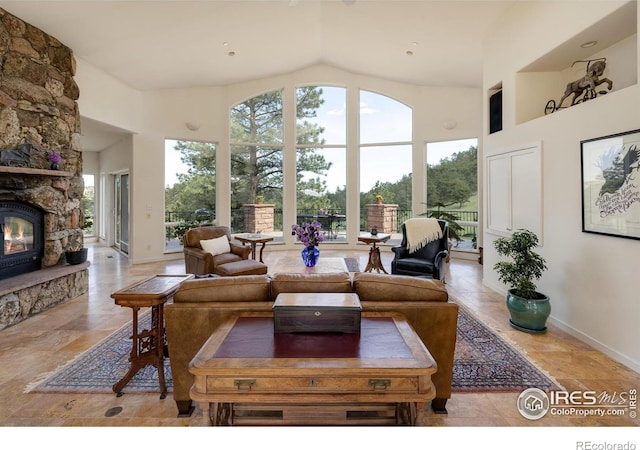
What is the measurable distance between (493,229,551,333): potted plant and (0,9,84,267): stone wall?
5.30 m

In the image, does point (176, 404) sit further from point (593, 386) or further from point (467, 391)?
point (593, 386)

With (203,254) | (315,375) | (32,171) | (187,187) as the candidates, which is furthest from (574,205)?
(187,187)

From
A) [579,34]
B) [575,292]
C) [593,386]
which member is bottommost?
[593,386]

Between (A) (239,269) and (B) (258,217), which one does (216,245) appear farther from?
(B) (258,217)

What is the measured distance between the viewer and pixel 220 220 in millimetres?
7453

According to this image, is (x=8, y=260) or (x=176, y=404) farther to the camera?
(x=8, y=260)

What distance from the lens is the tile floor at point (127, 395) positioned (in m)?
1.93

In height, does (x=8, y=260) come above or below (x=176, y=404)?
above

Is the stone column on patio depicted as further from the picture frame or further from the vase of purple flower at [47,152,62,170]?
the picture frame

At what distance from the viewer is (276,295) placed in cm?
190

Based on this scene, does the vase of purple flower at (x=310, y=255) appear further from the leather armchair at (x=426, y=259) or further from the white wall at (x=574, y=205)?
the white wall at (x=574, y=205)

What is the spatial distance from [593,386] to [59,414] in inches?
136

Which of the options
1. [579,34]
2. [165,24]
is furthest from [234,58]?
[579,34]

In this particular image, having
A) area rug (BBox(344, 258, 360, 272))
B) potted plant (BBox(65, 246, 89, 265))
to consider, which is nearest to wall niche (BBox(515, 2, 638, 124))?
area rug (BBox(344, 258, 360, 272))
